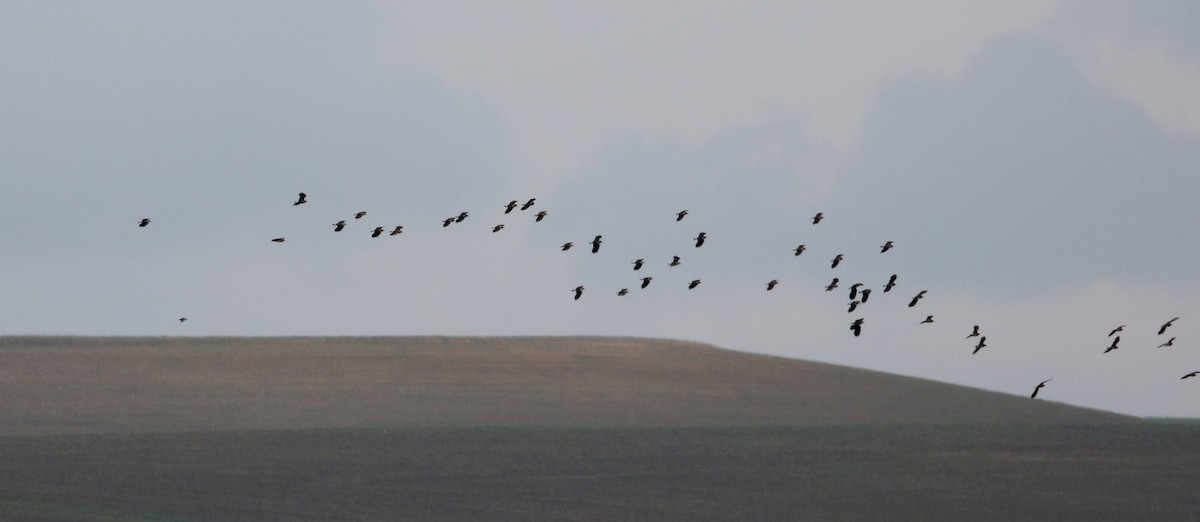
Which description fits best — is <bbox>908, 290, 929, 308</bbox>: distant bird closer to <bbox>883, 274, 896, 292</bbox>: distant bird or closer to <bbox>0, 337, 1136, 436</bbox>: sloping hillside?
<bbox>883, 274, 896, 292</bbox>: distant bird

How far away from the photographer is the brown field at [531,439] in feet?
127

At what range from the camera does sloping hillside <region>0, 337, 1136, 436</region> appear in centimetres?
5344

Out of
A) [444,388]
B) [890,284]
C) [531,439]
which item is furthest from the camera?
[444,388]

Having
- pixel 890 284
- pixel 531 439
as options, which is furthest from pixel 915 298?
pixel 531 439

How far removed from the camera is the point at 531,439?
49.1 m

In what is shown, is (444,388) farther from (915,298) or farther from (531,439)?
(915,298)

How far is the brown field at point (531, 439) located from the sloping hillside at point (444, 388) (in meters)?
0.16

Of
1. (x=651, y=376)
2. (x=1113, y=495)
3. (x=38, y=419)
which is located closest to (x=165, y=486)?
(x=38, y=419)

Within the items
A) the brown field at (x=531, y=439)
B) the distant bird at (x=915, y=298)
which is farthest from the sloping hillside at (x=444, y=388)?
the distant bird at (x=915, y=298)

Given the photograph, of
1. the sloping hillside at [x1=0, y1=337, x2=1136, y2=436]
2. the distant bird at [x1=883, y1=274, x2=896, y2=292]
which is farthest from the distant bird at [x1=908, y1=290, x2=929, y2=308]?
the sloping hillside at [x1=0, y1=337, x2=1136, y2=436]

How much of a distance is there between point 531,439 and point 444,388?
34.2ft

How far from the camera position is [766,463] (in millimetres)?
45281

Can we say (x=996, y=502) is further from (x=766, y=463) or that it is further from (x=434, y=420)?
(x=434, y=420)

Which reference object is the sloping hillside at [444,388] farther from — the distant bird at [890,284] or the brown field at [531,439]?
the distant bird at [890,284]
